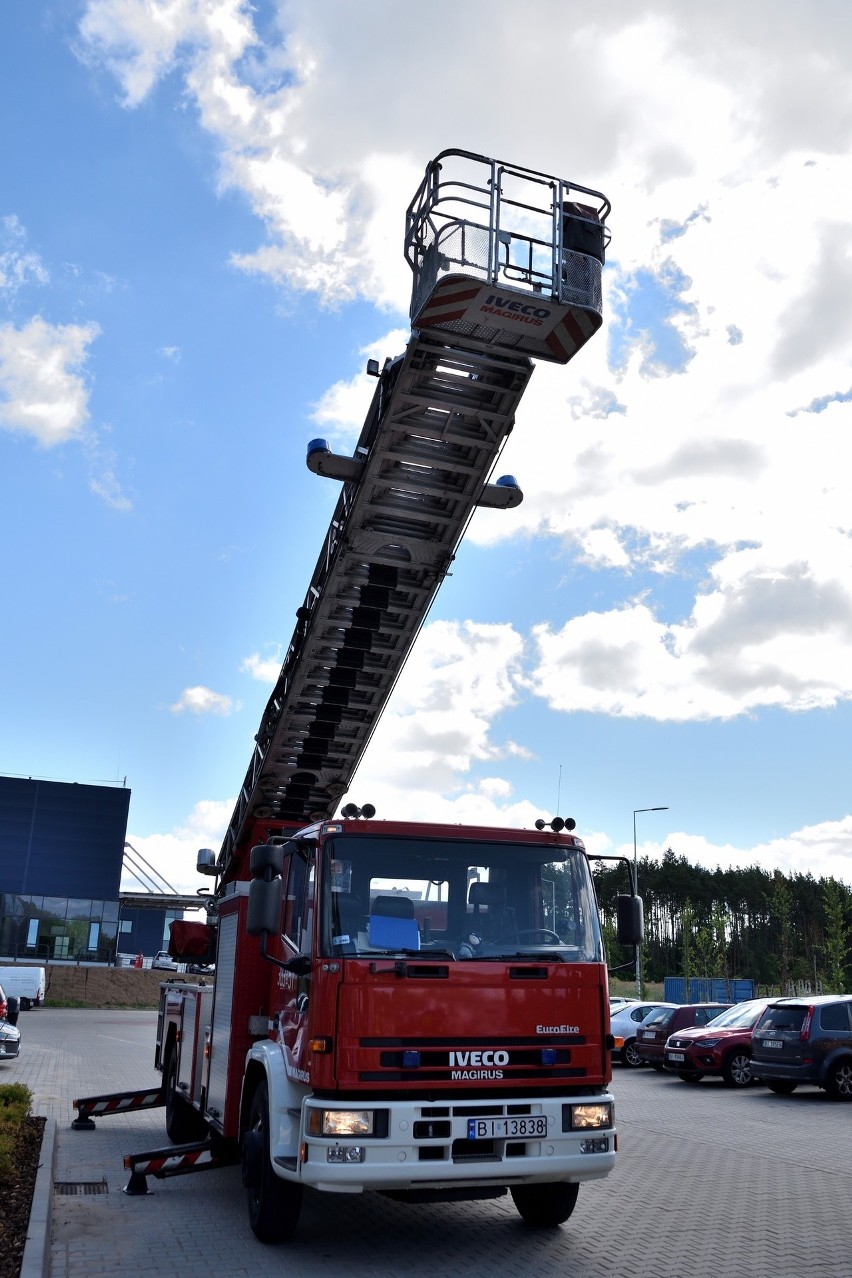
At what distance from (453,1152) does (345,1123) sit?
25.1 inches

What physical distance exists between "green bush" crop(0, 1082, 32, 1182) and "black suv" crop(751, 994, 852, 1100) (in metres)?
10.7

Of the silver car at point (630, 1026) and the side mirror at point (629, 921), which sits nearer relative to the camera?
the side mirror at point (629, 921)

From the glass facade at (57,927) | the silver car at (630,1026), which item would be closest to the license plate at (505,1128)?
the silver car at (630,1026)

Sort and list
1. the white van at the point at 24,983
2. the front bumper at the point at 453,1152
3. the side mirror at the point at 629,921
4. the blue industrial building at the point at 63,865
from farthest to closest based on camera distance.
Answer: the blue industrial building at the point at 63,865 → the white van at the point at 24,983 → the side mirror at the point at 629,921 → the front bumper at the point at 453,1152

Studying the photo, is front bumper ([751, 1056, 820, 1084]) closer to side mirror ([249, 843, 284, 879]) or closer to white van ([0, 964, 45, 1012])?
side mirror ([249, 843, 284, 879])

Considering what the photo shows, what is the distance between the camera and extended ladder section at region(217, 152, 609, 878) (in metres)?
7.06

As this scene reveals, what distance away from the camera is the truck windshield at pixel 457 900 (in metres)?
6.35

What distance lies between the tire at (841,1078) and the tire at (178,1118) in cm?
992

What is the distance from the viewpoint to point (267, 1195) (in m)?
6.59

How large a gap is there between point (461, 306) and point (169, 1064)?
7.55 meters

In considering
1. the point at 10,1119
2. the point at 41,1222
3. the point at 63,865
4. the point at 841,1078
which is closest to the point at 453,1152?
the point at 41,1222

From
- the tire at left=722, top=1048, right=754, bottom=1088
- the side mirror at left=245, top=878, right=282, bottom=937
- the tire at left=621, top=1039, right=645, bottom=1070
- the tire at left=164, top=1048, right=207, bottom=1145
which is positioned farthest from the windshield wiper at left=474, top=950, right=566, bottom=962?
the tire at left=621, top=1039, right=645, bottom=1070

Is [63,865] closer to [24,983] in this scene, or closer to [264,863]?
[24,983]

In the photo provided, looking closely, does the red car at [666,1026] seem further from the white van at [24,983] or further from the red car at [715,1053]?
the white van at [24,983]
